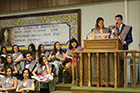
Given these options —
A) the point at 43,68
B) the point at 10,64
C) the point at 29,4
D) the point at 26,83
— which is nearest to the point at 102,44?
the point at 43,68

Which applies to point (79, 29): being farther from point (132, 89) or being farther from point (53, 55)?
point (132, 89)

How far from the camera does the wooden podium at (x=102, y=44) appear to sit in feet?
10.0

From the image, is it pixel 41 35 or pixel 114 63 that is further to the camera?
pixel 41 35

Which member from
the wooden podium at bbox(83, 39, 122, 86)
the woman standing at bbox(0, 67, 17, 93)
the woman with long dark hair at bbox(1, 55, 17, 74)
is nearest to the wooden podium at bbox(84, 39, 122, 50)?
the wooden podium at bbox(83, 39, 122, 86)

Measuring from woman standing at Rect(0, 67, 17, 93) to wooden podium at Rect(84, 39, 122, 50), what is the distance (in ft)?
6.79

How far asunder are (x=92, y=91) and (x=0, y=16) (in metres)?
4.69

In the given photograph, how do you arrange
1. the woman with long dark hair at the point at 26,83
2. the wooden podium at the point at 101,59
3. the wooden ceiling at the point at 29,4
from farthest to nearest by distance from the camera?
Result: the wooden ceiling at the point at 29,4, the woman with long dark hair at the point at 26,83, the wooden podium at the point at 101,59

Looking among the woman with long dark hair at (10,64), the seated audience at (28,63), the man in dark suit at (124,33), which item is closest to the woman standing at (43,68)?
the seated audience at (28,63)

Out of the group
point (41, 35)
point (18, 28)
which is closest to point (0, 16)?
point (18, 28)

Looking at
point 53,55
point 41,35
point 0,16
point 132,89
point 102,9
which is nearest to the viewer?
point 132,89

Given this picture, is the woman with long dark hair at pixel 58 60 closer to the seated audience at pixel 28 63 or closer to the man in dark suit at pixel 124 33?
the seated audience at pixel 28 63

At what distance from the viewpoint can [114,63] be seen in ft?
9.96

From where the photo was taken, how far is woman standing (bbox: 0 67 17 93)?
435 centimetres

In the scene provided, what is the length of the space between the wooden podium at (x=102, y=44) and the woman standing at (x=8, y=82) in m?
2.07
